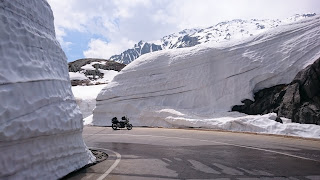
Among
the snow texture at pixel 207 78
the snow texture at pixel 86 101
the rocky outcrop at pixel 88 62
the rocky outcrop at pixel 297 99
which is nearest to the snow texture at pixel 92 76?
the rocky outcrop at pixel 88 62

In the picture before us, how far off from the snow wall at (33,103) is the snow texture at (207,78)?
55.0ft

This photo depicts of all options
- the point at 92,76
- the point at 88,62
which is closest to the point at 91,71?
the point at 92,76

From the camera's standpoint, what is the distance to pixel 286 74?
1017 inches

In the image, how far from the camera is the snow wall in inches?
205

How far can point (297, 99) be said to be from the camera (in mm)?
21906

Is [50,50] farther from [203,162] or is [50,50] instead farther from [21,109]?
[203,162]

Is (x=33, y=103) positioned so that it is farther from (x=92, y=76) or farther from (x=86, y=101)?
(x=92, y=76)

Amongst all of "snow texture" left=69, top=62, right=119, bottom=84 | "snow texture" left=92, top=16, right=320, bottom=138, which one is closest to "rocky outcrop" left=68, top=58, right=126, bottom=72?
"snow texture" left=69, top=62, right=119, bottom=84

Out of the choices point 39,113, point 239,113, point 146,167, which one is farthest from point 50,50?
point 239,113

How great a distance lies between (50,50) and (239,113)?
2059 cm

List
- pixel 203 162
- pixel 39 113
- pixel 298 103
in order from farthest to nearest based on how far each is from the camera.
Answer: pixel 298 103 < pixel 203 162 < pixel 39 113

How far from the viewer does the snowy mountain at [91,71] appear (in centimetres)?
8768

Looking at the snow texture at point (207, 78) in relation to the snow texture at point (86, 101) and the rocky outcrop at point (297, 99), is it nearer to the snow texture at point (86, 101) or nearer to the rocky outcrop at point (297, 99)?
the rocky outcrop at point (297, 99)

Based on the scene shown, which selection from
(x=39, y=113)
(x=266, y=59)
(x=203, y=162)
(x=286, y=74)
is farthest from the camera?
(x=266, y=59)
